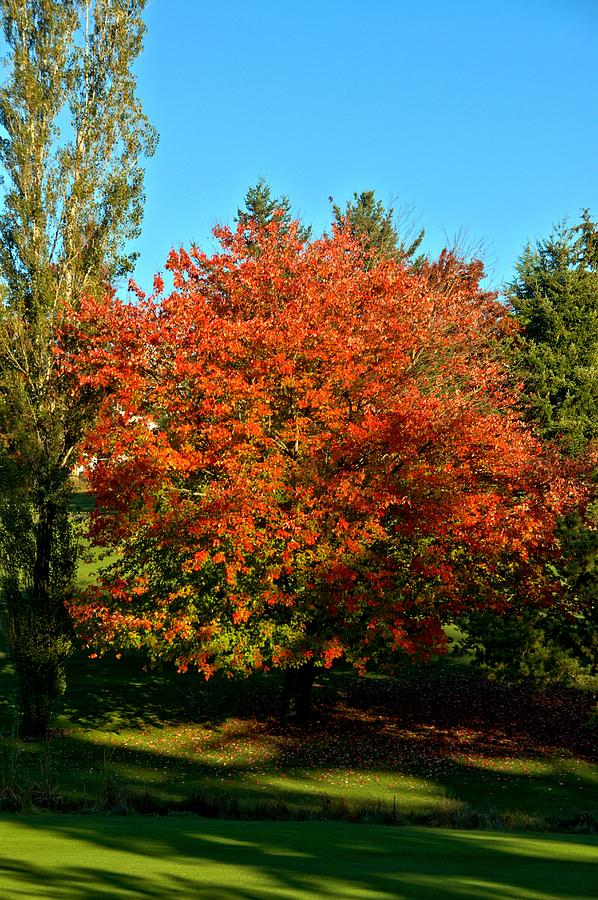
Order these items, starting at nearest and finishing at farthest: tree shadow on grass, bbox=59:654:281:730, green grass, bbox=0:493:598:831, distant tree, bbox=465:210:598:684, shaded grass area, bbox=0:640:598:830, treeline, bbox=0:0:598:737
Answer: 1. green grass, bbox=0:493:598:831
2. shaded grass area, bbox=0:640:598:830
3. treeline, bbox=0:0:598:737
4. tree shadow on grass, bbox=59:654:281:730
5. distant tree, bbox=465:210:598:684

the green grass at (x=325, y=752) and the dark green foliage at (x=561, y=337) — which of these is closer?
the green grass at (x=325, y=752)

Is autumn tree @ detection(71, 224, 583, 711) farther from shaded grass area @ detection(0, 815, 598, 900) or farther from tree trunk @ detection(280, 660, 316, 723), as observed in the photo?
shaded grass area @ detection(0, 815, 598, 900)

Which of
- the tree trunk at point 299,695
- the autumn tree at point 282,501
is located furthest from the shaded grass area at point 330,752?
the autumn tree at point 282,501

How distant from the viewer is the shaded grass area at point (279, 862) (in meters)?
7.67

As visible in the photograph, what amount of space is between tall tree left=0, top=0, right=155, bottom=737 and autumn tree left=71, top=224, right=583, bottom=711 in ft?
4.20

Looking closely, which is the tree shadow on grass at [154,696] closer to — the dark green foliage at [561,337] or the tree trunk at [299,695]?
the tree trunk at [299,695]

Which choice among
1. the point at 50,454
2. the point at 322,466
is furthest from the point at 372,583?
the point at 50,454

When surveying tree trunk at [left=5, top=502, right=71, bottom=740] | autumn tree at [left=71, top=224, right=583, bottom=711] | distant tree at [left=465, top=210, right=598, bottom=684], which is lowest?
tree trunk at [left=5, top=502, right=71, bottom=740]

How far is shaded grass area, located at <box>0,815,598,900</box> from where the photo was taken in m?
7.67

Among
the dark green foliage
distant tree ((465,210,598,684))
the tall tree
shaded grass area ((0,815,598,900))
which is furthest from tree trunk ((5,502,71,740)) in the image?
the dark green foliage

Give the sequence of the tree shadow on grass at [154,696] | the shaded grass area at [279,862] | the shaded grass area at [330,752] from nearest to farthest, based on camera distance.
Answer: the shaded grass area at [279,862], the shaded grass area at [330,752], the tree shadow on grass at [154,696]

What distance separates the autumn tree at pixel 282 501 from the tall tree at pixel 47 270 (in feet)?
4.20

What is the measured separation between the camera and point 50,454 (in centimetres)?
2383

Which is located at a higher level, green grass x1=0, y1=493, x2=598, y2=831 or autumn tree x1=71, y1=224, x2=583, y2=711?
autumn tree x1=71, y1=224, x2=583, y2=711
